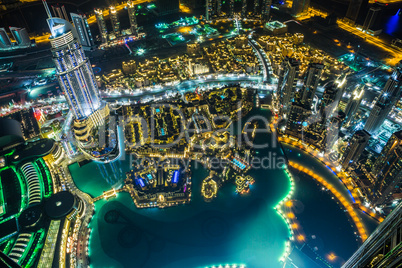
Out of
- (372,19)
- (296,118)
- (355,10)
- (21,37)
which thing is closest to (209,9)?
(355,10)

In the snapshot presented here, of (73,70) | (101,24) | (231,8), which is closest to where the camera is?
(73,70)

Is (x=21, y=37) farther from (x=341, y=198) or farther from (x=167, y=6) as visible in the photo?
(x=341, y=198)

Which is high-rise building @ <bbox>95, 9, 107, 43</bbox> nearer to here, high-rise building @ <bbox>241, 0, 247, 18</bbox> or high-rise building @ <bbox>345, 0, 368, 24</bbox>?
high-rise building @ <bbox>241, 0, 247, 18</bbox>

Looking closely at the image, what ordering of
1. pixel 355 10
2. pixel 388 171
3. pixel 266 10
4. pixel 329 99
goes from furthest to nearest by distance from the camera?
pixel 266 10 → pixel 355 10 → pixel 329 99 → pixel 388 171

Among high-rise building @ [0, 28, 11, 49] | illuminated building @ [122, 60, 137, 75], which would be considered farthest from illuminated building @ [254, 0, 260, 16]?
high-rise building @ [0, 28, 11, 49]

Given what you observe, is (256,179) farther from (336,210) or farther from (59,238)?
(59,238)

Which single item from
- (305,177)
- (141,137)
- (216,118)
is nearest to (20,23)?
(141,137)
